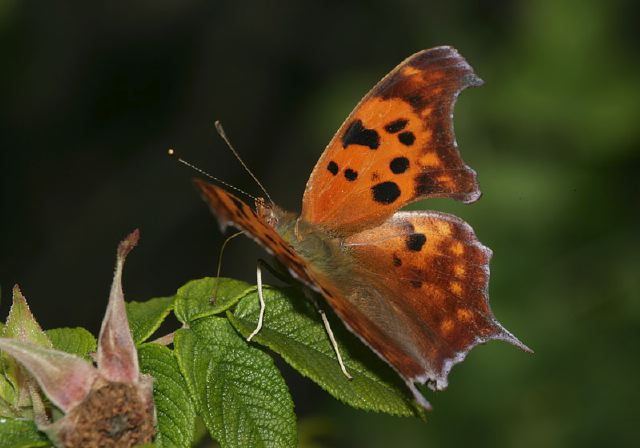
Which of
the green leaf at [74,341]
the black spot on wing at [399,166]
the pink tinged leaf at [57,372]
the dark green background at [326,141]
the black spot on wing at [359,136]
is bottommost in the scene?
the dark green background at [326,141]

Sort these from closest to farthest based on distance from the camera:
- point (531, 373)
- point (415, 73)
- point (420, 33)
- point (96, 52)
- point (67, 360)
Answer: point (67, 360), point (415, 73), point (531, 373), point (420, 33), point (96, 52)

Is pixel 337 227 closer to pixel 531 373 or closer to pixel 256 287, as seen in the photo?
pixel 256 287

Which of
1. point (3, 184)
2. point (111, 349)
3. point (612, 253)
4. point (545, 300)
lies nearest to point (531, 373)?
point (545, 300)

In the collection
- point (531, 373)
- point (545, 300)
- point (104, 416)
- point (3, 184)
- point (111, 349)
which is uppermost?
point (111, 349)

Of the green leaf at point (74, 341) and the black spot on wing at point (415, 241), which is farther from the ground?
the green leaf at point (74, 341)

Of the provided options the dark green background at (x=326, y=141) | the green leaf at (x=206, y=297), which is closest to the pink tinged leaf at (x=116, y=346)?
the green leaf at (x=206, y=297)

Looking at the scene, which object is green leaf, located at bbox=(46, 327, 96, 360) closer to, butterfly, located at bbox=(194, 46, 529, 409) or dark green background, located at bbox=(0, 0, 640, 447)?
butterfly, located at bbox=(194, 46, 529, 409)

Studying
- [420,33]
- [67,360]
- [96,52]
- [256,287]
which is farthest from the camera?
[96,52]

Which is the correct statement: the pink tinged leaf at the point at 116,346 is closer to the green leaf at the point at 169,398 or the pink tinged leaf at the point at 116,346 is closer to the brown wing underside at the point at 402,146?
the green leaf at the point at 169,398
